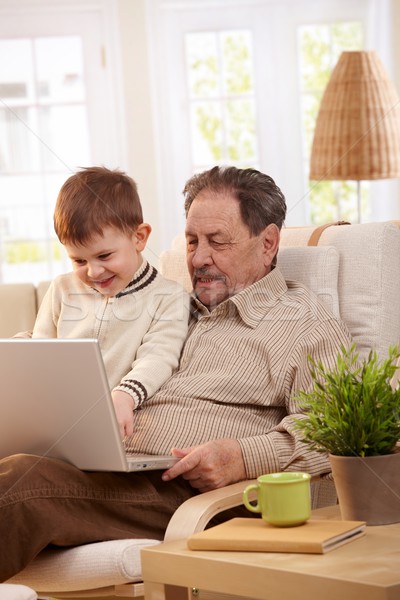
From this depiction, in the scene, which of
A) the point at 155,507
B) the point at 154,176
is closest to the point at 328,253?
the point at 155,507

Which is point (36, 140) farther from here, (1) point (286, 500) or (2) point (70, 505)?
(1) point (286, 500)

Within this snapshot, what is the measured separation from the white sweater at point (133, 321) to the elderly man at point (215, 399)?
5 cm

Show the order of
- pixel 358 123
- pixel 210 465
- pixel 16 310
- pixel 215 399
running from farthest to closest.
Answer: pixel 358 123 → pixel 16 310 → pixel 215 399 → pixel 210 465

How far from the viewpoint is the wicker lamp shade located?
3834 millimetres

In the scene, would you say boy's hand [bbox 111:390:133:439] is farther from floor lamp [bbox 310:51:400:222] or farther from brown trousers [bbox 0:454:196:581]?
floor lamp [bbox 310:51:400:222]

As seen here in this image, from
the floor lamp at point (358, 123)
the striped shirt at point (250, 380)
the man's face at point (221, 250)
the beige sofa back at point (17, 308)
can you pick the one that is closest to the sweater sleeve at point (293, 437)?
the striped shirt at point (250, 380)

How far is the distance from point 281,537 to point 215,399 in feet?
1.88

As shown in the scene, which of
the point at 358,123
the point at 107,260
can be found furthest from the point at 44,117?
the point at 107,260

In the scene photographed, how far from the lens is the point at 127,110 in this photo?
4.67 m

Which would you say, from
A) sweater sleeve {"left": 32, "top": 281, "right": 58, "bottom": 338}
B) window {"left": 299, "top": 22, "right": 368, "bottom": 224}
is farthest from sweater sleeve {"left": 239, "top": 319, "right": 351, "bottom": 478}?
window {"left": 299, "top": 22, "right": 368, "bottom": 224}

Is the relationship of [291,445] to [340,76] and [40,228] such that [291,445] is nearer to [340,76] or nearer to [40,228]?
[340,76]

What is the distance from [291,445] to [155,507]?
0.96 feet

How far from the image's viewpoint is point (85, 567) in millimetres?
1593

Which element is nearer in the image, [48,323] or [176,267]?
[48,323]
